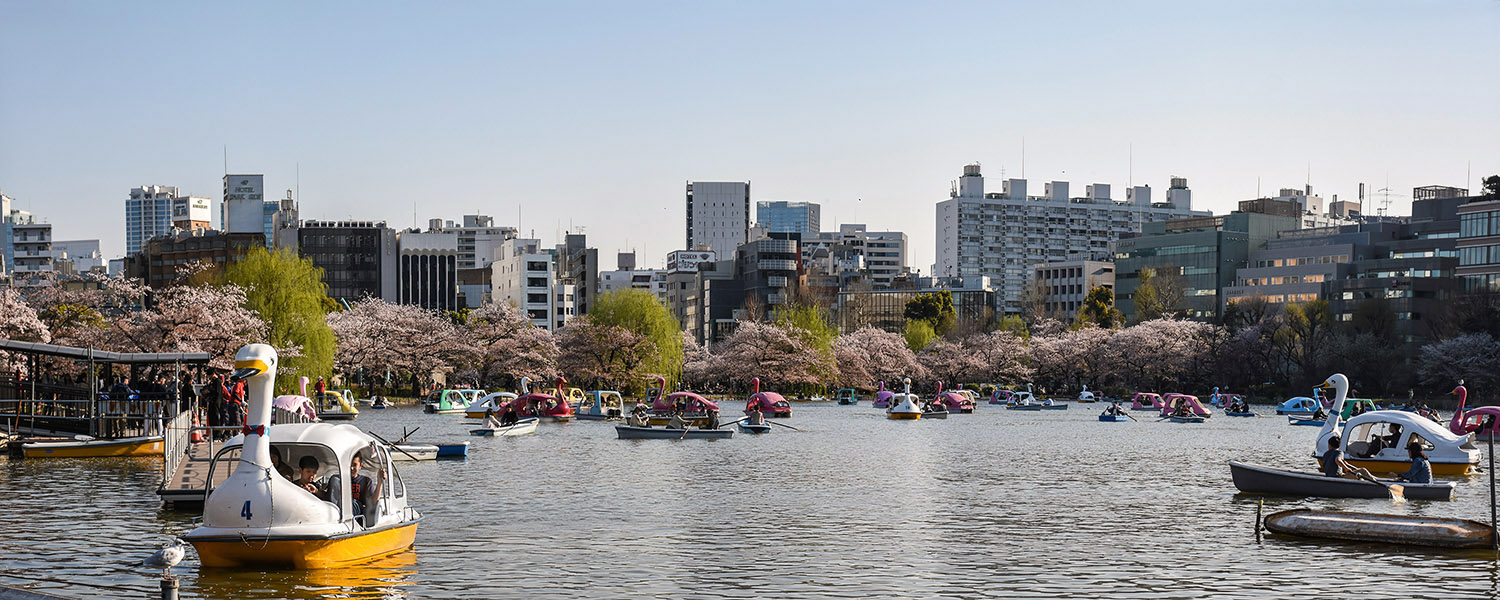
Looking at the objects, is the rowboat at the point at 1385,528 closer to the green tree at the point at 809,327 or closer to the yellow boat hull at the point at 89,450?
the yellow boat hull at the point at 89,450

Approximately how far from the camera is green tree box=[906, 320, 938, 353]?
159375mm

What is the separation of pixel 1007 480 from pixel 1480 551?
1813 centimetres

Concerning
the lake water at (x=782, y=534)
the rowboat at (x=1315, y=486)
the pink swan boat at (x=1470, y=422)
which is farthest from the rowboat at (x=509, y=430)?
the pink swan boat at (x=1470, y=422)

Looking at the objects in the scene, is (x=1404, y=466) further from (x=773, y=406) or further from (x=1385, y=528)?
(x=773, y=406)

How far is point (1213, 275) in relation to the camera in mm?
181500

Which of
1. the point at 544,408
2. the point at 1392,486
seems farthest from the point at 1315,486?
the point at 544,408

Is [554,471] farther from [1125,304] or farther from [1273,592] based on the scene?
[1125,304]

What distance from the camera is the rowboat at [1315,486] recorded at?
36.4 meters

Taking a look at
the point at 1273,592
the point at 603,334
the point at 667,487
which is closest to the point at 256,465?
the point at 1273,592

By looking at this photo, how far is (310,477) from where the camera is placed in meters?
23.6

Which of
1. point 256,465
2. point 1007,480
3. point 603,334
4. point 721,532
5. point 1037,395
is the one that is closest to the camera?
point 256,465

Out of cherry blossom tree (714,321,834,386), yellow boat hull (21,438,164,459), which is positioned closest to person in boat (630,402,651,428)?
yellow boat hull (21,438,164,459)

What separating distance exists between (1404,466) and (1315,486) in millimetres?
7137

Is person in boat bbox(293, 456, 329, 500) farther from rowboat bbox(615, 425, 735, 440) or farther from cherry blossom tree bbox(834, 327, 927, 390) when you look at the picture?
cherry blossom tree bbox(834, 327, 927, 390)
